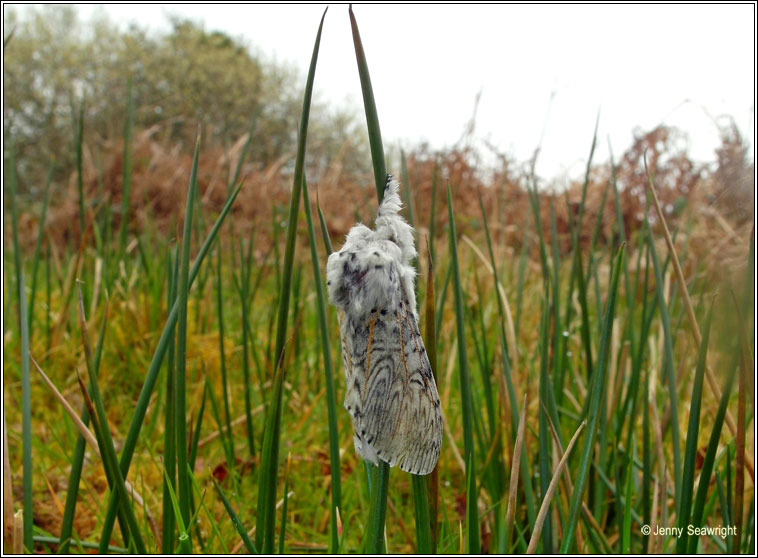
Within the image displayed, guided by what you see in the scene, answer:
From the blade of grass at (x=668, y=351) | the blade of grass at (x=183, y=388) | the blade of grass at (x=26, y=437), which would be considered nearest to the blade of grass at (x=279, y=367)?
the blade of grass at (x=183, y=388)

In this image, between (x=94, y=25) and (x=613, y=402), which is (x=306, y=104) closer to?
(x=613, y=402)

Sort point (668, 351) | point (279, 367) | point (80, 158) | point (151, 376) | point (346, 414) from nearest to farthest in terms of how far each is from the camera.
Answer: point (279, 367) < point (151, 376) < point (668, 351) < point (80, 158) < point (346, 414)

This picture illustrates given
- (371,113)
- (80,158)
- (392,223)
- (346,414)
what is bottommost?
(346,414)

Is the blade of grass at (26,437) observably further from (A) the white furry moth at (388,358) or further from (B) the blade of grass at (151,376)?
(A) the white furry moth at (388,358)

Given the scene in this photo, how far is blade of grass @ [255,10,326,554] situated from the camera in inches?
19.9

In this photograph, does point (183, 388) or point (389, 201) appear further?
point (183, 388)

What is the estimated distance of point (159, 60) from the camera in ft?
34.5

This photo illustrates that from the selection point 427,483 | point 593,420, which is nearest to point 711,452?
point 593,420

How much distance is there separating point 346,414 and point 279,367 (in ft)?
3.45

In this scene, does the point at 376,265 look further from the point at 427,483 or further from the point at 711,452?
the point at 711,452

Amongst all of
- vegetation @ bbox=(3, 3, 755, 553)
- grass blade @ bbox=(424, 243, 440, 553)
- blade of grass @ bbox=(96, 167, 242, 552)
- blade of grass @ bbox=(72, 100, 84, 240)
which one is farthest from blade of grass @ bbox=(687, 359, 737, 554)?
blade of grass @ bbox=(72, 100, 84, 240)

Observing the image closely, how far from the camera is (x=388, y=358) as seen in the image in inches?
17.9

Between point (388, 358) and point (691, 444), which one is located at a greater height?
point (388, 358)

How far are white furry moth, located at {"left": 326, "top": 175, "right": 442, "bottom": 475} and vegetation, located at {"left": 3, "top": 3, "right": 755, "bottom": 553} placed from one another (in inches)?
1.6
